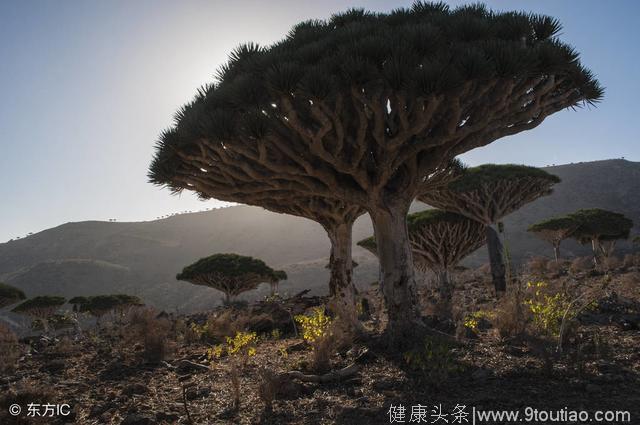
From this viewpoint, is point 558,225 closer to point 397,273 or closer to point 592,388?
point 397,273

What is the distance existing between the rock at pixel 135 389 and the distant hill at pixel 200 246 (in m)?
40.5

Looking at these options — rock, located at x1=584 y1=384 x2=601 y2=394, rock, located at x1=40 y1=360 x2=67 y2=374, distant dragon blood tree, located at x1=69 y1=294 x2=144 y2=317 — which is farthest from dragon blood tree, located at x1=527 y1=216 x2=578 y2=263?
distant dragon blood tree, located at x1=69 y1=294 x2=144 y2=317

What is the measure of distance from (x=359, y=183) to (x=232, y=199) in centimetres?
287

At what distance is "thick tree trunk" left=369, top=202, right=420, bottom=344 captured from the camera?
7.01 meters

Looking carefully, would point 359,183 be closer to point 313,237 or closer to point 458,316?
point 458,316

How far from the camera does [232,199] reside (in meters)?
8.73

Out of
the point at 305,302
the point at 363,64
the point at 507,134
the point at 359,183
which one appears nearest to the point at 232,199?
the point at 359,183

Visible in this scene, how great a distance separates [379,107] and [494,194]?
12.1 m

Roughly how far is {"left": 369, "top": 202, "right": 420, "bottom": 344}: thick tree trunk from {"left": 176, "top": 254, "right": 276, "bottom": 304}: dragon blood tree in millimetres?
21378

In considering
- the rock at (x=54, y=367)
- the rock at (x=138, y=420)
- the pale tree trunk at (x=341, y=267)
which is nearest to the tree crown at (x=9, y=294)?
the rock at (x=54, y=367)

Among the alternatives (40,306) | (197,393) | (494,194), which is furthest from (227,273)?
(197,393)

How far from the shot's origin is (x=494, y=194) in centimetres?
1667

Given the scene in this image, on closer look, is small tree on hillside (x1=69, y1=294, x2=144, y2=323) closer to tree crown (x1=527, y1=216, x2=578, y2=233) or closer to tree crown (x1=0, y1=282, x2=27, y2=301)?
tree crown (x1=0, y1=282, x2=27, y2=301)

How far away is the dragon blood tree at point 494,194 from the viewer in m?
16.2
